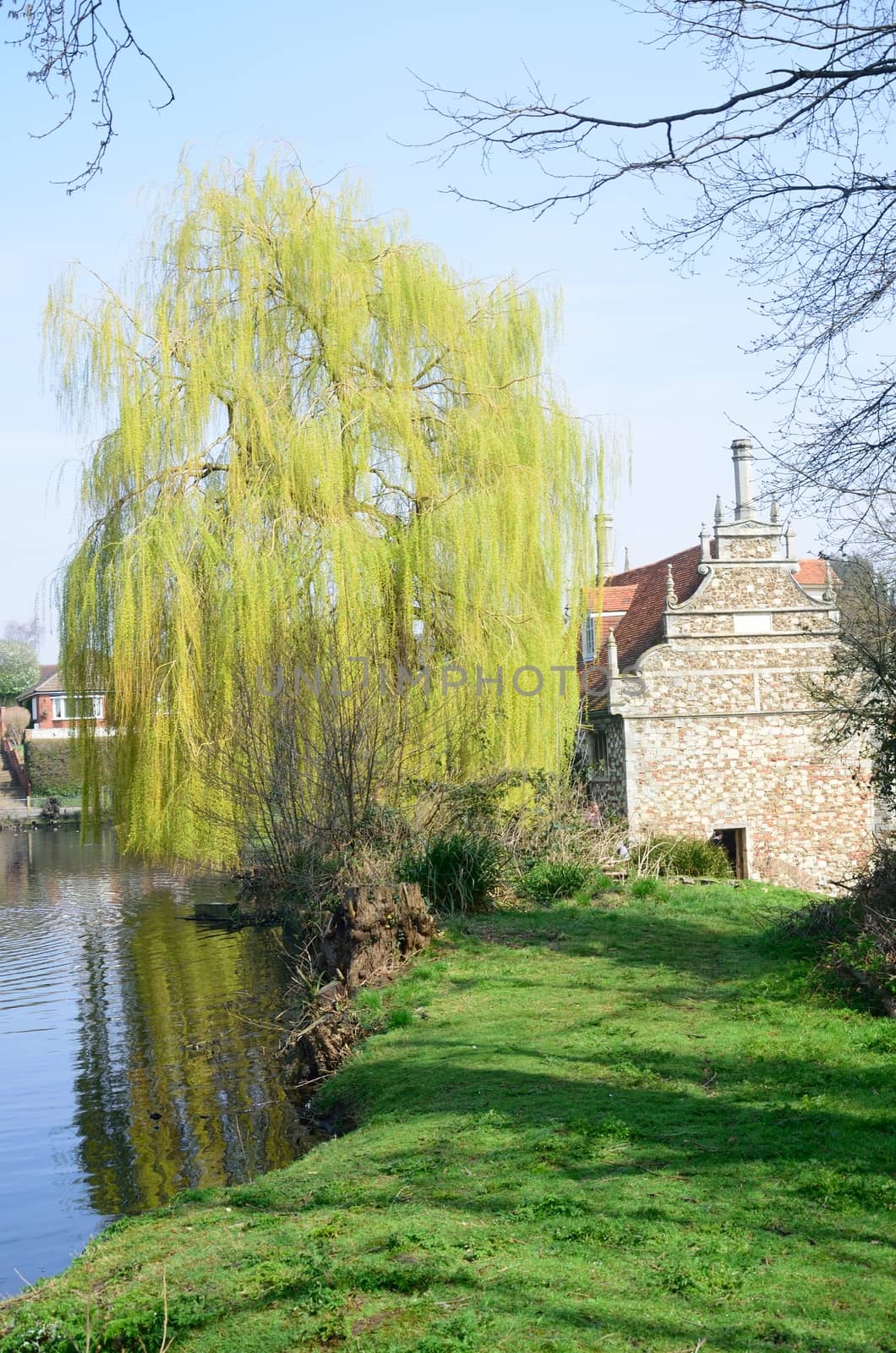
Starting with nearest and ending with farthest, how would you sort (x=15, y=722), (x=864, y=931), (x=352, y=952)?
1. (x=864, y=931)
2. (x=352, y=952)
3. (x=15, y=722)

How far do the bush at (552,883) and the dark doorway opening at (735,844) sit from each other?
39.3 ft

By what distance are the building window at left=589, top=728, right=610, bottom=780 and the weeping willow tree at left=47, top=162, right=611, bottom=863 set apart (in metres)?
9.14

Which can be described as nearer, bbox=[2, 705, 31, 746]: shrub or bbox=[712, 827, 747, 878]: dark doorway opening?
bbox=[712, 827, 747, 878]: dark doorway opening

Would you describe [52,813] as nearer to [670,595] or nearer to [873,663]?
[670,595]

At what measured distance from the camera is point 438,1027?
9.89 meters

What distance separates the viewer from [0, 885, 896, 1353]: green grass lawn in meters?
4.79

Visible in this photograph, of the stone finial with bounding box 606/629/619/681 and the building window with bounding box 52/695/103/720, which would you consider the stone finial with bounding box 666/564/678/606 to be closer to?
the stone finial with bounding box 606/629/619/681

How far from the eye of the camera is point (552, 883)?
15164 millimetres

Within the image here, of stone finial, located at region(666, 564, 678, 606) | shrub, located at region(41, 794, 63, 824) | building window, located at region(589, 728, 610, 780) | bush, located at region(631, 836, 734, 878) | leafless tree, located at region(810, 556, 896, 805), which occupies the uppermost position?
stone finial, located at region(666, 564, 678, 606)

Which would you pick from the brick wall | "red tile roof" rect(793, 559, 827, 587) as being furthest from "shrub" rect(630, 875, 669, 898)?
"red tile roof" rect(793, 559, 827, 587)

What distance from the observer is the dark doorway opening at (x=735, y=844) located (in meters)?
26.7

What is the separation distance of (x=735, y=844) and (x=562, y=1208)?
21971 millimetres

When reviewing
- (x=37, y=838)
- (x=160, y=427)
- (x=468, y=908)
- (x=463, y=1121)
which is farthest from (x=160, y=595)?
(x=37, y=838)

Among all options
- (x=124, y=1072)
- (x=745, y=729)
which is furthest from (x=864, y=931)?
(x=745, y=729)
